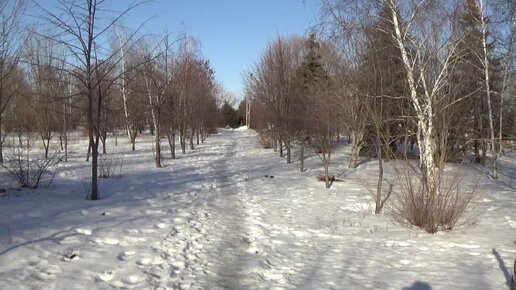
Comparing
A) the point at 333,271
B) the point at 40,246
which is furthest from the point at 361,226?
the point at 40,246

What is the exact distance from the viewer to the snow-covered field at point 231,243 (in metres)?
5.54

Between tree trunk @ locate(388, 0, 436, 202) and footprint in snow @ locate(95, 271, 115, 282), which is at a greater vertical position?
tree trunk @ locate(388, 0, 436, 202)

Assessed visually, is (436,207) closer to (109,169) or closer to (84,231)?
(84,231)

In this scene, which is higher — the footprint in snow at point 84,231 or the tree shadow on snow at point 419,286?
the footprint in snow at point 84,231

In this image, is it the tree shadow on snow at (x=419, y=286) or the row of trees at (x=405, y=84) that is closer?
the tree shadow on snow at (x=419, y=286)

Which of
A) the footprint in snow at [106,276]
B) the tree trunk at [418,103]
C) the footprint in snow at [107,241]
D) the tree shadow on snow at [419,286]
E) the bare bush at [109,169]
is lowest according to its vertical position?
the tree shadow on snow at [419,286]

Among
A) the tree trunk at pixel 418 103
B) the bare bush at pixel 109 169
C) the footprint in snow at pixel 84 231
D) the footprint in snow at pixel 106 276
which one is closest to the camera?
the footprint in snow at pixel 106 276

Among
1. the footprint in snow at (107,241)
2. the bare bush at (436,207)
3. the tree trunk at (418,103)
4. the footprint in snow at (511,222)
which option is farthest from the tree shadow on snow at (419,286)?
the tree trunk at (418,103)

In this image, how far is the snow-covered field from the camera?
5.54 meters

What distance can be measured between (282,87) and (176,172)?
7055 mm

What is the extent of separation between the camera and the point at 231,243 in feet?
24.3

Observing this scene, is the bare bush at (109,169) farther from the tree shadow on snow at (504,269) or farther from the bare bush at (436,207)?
the tree shadow on snow at (504,269)

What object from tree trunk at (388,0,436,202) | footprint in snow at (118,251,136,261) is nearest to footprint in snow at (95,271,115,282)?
footprint in snow at (118,251,136,261)

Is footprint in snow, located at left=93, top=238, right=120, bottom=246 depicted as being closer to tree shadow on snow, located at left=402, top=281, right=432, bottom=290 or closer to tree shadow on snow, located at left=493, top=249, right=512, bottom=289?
tree shadow on snow, located at left=402, top=281, right=432, bottom=290
